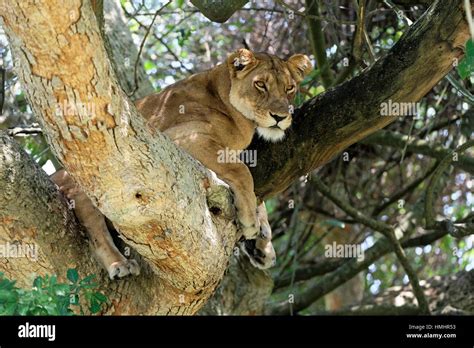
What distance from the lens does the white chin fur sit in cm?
654

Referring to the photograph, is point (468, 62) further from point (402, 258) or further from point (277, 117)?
point (402, 258)

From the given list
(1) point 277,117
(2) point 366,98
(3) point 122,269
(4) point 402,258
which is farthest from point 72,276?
(4) point 402,258

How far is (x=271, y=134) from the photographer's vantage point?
21.9 feet

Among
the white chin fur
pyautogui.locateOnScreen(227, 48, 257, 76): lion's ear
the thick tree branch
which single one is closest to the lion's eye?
pyautogui.locateOnScreen(227, 48, 257, 76): lion's ear

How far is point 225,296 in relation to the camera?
843cm

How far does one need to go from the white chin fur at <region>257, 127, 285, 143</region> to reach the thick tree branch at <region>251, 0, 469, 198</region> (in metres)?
0.05

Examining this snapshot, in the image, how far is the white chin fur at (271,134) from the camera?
6543mm

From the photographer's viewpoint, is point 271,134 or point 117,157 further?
point 271,134

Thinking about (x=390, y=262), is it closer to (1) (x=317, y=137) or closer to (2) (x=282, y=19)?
(2) (x=282, y=19)

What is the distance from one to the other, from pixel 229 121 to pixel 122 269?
163cm

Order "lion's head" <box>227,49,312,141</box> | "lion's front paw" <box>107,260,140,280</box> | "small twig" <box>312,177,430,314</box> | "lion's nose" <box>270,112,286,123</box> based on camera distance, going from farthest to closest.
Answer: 1. "small twig" <box>312,177,430,314</box>
2. "lion's head" <box>227,49,312,141</box>
3. "lion's nose" <box>270,112,286,123</box>
4. "lion's front paw" <box>107,260,140,280</box>

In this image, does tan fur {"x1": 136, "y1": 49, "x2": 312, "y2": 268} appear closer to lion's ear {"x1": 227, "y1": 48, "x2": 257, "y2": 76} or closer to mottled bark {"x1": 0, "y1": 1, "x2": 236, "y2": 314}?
lion's ear {"x1": 227, "y1": 48, "x2": 257, "y2": 76}

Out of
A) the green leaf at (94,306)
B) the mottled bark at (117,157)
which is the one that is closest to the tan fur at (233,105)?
the mottled bark at (117,157)
